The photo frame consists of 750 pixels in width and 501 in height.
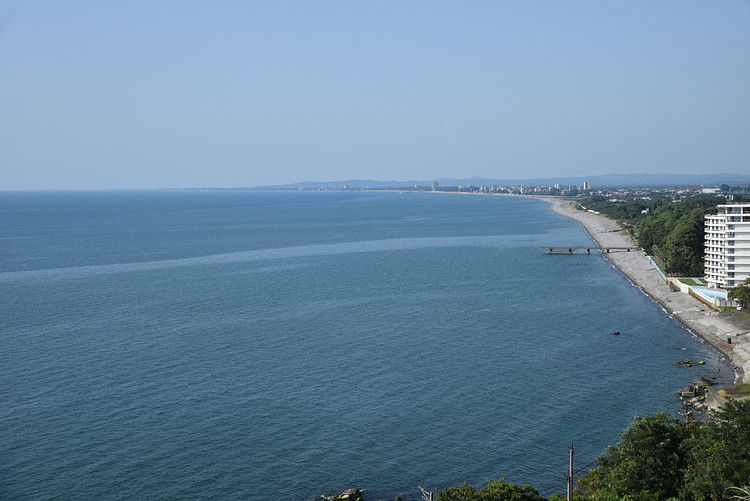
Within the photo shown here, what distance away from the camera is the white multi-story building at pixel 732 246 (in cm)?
4322

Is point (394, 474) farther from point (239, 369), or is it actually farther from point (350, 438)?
point (239, 369)

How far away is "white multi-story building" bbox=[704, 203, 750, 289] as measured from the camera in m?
43.2

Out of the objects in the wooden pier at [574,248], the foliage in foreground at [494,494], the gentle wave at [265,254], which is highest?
the gentle wave at [265,254]

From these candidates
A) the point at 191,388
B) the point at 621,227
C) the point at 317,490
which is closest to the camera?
the point at 317,490

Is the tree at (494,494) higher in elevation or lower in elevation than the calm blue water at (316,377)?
higher

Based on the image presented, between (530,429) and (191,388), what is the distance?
15260 millimetres

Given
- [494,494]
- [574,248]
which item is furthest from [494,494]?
[574,248]

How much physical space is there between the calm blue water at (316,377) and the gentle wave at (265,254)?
103 centimetres

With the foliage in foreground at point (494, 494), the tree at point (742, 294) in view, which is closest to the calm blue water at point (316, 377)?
the foliage in foreground at point (494, 494)

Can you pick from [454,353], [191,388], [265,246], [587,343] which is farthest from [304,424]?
[265,246]

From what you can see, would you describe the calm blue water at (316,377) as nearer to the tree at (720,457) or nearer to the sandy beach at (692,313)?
the sandy beach at (692,313)

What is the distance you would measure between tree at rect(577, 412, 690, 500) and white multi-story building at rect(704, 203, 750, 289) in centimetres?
2989

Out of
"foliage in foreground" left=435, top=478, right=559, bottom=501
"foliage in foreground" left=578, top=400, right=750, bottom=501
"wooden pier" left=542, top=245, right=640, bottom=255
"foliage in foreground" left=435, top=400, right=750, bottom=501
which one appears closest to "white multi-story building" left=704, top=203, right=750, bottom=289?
"foliage in foreground" left=578, top=400, right=750, bottom=501

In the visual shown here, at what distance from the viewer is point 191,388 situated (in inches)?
1128
